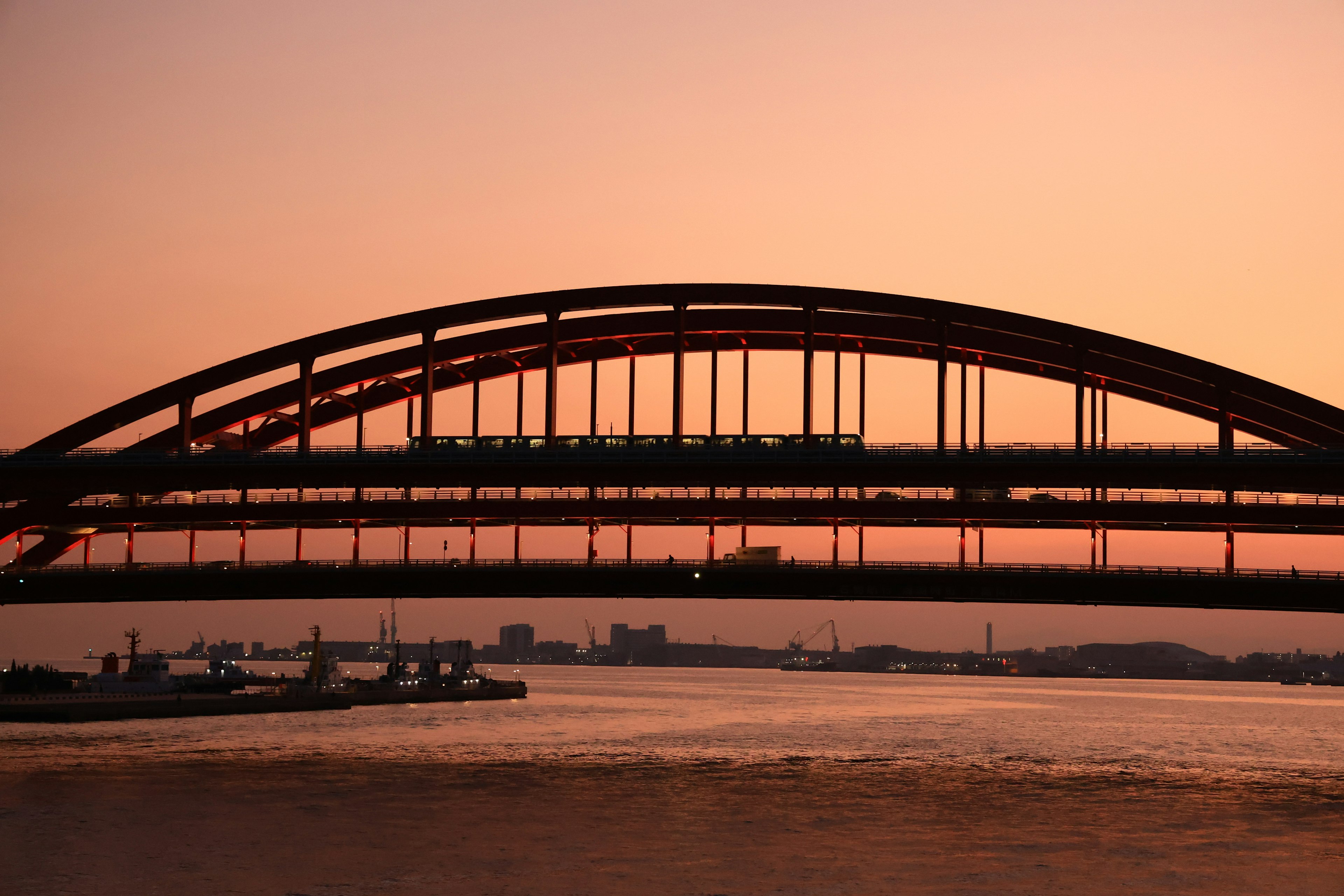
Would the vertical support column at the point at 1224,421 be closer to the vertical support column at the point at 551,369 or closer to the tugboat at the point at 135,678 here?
the vertical support column at the point at 551,369

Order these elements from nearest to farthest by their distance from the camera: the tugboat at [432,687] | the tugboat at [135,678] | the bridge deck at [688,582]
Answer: the bridge deck at [688,582] < the tugboat at [135,678] < the tugboat at [432,687]

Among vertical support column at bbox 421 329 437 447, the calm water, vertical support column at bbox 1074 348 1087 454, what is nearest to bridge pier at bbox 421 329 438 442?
vertical support column at bbox 421 329 437 447

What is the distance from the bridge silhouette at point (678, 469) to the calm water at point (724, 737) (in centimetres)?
728

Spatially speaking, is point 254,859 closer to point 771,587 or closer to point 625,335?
point 771,587

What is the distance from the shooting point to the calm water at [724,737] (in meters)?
59.2

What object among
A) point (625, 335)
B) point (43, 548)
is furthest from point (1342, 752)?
point (43, 548)

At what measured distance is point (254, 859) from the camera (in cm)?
2981

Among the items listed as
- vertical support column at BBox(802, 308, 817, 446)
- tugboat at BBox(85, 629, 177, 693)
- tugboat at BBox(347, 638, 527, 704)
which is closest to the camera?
vertical support column at BBox(802, 308, 817, 446)

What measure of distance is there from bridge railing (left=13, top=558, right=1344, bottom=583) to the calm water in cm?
787

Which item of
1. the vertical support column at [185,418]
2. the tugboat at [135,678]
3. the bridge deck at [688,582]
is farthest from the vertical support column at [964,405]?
the tugboat at [135,678]

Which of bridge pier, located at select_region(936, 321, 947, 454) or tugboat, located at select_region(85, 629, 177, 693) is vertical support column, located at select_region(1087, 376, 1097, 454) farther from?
tugboat, located at select_region(85, 629, 177, 693)

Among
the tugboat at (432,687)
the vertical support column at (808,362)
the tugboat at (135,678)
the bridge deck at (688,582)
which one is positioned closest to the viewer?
the bridge deck at (688,582)

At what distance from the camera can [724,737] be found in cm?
7756

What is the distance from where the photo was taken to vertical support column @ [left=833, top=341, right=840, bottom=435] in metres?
76.9
